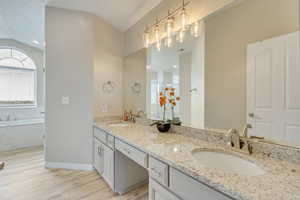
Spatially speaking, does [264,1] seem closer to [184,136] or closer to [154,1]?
[184,136]

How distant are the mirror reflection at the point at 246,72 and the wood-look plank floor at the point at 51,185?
4.46 ft

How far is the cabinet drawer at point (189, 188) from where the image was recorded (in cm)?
73

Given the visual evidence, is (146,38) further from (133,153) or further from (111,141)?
(133,153)

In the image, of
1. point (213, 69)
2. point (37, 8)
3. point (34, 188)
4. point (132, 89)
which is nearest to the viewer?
point (213, 69)

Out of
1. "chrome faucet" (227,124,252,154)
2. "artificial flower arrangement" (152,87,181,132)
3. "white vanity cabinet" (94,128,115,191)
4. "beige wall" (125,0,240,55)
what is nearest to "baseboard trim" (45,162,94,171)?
"white vanity cabinet" (94,128,115,191)

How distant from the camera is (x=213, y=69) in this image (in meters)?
1.42

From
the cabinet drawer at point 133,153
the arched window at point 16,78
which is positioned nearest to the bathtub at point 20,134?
the arched window at point 16,78

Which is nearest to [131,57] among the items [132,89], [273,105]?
[132,89]

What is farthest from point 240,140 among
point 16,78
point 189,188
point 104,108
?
point 16,78

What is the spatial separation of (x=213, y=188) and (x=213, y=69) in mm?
1036

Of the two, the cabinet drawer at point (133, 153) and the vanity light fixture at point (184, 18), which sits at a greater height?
the vanity light fixture at point (184, 18)

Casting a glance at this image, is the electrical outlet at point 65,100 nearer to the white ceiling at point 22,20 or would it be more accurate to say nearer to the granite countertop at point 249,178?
the white ceiling at point 22,20

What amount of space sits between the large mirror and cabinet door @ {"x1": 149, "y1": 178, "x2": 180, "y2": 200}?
713 mm

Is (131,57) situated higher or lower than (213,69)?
higher
